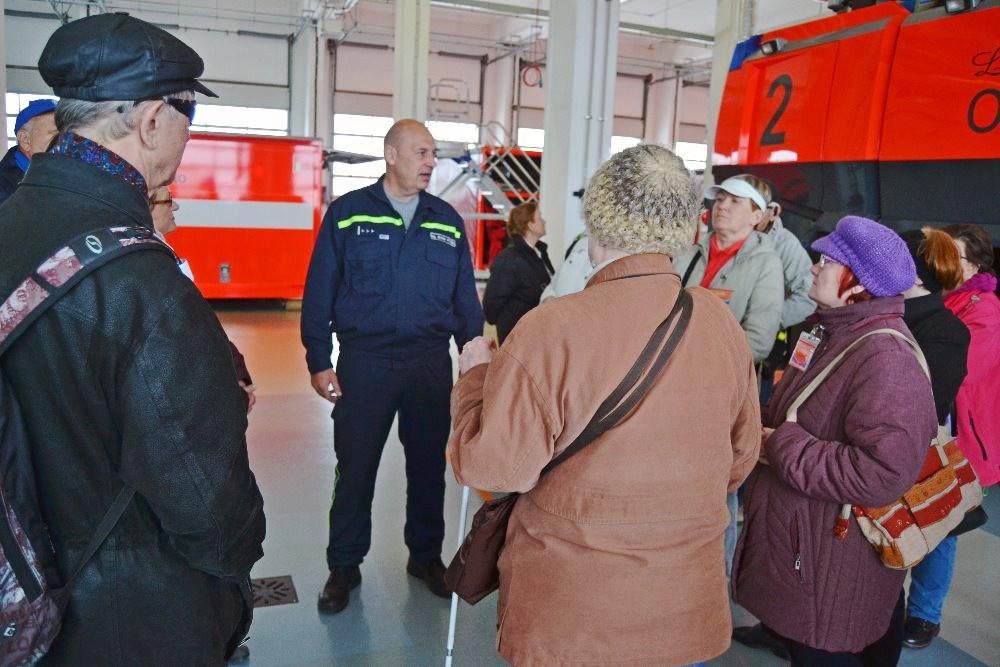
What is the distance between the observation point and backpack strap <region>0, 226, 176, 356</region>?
3.93 ft

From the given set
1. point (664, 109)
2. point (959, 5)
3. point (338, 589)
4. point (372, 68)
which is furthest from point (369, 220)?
point (664, 109)

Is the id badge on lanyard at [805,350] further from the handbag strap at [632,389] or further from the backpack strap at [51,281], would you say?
the backpack strap at [51,281]

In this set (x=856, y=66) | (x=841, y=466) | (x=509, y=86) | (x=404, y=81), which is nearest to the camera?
(x=841, y=466)

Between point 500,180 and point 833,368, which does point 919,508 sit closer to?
point 833,368

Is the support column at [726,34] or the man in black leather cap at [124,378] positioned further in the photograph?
the support column at [726,34]

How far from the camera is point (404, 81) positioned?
9578 millimetres

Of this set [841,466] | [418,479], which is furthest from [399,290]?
[841,466]

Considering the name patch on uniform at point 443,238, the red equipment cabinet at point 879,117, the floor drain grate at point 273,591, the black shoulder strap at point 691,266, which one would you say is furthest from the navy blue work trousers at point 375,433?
the red equipment cabinet at point 879,117

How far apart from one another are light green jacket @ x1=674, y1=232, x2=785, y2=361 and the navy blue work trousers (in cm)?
121

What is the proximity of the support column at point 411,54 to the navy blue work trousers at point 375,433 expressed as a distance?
680 centimetres

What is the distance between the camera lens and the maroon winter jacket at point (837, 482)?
1.99 metres

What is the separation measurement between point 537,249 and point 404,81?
16.4 feet

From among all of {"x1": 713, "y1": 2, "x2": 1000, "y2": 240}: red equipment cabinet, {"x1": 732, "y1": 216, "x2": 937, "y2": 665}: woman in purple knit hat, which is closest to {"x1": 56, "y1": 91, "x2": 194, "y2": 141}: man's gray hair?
{"x1": 732, "y1": 216, "x2": 937, "y2": 665}: woman in purple knit hat

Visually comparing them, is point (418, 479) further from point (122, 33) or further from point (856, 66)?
point (856, 66)
